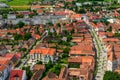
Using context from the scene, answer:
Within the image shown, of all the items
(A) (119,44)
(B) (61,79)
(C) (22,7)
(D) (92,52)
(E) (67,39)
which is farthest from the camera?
(C) (22,7)

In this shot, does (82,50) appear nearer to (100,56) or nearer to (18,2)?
(100,56)

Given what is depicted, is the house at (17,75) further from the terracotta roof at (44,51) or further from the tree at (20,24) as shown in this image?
the tree at (20,24)

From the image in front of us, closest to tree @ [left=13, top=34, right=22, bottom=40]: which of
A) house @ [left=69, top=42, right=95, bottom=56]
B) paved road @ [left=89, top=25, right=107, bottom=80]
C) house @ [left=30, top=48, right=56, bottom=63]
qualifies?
house @ [left=30, top=48, right=56, bottom=63]

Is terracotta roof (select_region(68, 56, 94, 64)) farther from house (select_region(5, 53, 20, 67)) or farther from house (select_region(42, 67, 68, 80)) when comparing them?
house (select_region(5, 53, 20, 67))

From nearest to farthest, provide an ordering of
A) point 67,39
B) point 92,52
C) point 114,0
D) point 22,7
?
point 92,52
point 67,39
point 22,7
point 114,0

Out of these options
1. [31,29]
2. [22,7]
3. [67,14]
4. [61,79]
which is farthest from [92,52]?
[22,7]

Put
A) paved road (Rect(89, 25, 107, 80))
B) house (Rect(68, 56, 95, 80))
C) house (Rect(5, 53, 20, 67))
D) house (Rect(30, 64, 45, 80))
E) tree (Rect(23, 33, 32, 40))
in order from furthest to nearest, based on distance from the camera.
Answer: tree (Rect(23, 33, 32, 40)) → house (Rect(5, 53, 20, 67)) → paved road (Rect(89, 25, 107, 80)) → house (Rect(68, 56, 95, 80)) → house (Rect(30, 64, 45, 80))

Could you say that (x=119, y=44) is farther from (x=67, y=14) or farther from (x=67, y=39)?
(x=67, y=14)

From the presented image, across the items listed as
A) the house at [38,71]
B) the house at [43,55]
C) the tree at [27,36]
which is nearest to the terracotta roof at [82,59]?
the house at [43,55]
